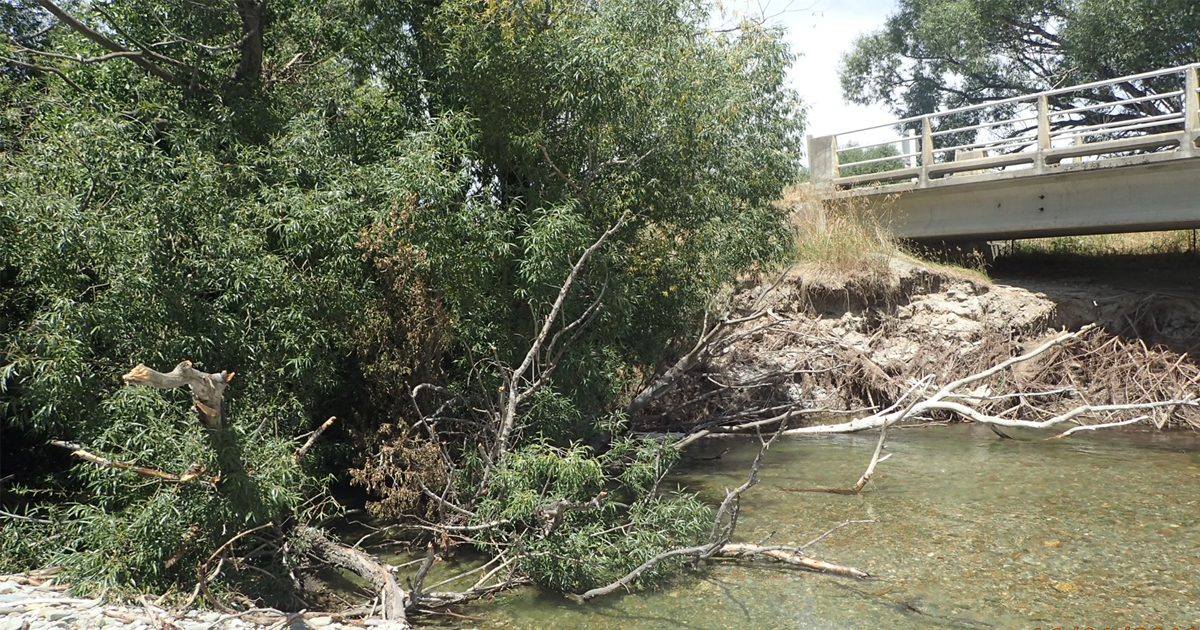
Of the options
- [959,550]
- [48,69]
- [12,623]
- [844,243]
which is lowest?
[959,550]

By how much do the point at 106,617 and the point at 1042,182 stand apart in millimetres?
15255

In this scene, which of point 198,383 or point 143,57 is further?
point 143,57

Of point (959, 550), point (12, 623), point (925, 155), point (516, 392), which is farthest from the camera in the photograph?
point (925, 155)

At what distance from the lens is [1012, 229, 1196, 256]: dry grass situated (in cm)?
1816

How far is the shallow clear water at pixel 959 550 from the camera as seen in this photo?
22.2ft

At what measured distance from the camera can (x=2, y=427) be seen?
838 centimetres

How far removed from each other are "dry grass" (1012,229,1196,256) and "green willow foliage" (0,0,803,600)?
10.4 m

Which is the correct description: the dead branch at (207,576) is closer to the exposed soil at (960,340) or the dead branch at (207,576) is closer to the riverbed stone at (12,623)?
the riverbed stone at (12,623)

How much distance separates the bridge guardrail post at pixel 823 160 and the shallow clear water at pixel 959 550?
7.99 m

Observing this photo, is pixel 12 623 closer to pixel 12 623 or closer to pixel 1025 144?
pixel 12 623

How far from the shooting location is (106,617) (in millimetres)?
5848

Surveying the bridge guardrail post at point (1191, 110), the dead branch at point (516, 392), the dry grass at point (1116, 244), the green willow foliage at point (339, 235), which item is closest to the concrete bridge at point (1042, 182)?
the bridge guardrail post at point (1191, 110)

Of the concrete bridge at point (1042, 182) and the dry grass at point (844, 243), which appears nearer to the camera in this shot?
the concrete bridge at point (1042, 182)

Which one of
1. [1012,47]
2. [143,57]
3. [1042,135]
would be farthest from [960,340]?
[1012,47]
